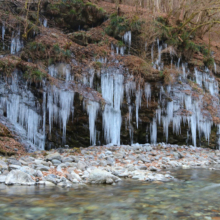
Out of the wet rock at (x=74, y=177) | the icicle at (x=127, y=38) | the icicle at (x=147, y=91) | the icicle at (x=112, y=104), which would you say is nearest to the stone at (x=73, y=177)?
the wet rock at (x=74, y=177)

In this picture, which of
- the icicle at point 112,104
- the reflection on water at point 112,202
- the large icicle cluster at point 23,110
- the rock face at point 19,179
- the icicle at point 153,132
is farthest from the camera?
the icicle at point 153,132

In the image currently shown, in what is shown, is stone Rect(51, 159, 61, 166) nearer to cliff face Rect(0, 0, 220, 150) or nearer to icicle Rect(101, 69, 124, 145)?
cliff face Rect(0, 0, 220, 150)

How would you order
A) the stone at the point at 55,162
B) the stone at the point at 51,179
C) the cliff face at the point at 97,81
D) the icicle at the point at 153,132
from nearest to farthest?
the stone at the point at 51,179
the stone at the point at 55,162
the cliff face at the point at 97,81
the icicle at the point at 153,132

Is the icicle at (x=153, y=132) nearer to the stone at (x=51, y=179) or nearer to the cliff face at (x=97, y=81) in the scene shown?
the cliff face at (x=97, y=81)

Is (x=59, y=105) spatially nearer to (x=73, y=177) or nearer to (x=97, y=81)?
(x=97, y=81)

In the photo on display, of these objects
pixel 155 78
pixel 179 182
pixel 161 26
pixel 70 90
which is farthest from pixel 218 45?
pixel 179 182

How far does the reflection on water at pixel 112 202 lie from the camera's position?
238 centimetres

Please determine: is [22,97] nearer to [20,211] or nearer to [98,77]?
[98,77]

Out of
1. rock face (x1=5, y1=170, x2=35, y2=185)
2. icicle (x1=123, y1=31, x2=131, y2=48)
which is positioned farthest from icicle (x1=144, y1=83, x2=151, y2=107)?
rock face (x1=5, y1=170, x2=35, y2=185)

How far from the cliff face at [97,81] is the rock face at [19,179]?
4495 mm

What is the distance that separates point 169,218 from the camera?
2.33 meters

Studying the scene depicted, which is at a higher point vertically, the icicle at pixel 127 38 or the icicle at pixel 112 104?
the icicle at pixel 127 38

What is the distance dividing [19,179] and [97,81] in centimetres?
674

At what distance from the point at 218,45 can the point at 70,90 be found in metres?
13.5
